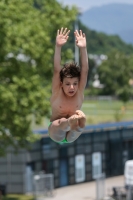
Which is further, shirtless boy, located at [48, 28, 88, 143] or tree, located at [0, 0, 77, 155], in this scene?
tree, located at [0, 0, 77, 155]

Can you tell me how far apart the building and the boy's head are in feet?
81.9

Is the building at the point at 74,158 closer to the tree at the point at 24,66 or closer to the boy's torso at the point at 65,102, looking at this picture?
the tree at the point at 24,66

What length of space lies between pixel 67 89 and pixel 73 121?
470mm

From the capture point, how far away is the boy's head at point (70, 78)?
8148mm

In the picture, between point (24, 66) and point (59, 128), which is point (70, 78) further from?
point (24, 66)

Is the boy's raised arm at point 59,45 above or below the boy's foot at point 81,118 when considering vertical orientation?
above

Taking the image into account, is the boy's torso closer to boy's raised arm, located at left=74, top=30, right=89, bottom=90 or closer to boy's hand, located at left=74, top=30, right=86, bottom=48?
Result: boy's raised arm, located at left=74, top=30, right=89, bottom=90

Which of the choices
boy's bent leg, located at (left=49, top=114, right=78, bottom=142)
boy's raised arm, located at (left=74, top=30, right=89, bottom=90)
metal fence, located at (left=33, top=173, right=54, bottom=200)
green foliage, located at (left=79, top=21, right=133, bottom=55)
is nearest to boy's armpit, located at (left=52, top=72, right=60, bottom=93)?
boy's raised arm, located at (left=74, top=30, right=89, bottom=90)

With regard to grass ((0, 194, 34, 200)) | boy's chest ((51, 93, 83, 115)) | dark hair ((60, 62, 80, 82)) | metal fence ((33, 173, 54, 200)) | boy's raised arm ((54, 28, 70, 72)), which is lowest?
grass ((0, 194, 34, 200))

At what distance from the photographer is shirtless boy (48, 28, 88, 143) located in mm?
8148

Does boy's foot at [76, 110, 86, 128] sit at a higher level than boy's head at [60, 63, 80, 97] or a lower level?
lower

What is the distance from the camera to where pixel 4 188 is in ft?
114

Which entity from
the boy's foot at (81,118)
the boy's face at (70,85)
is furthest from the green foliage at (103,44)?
the boy's foot at (81,118)

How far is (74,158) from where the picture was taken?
3762 cm
